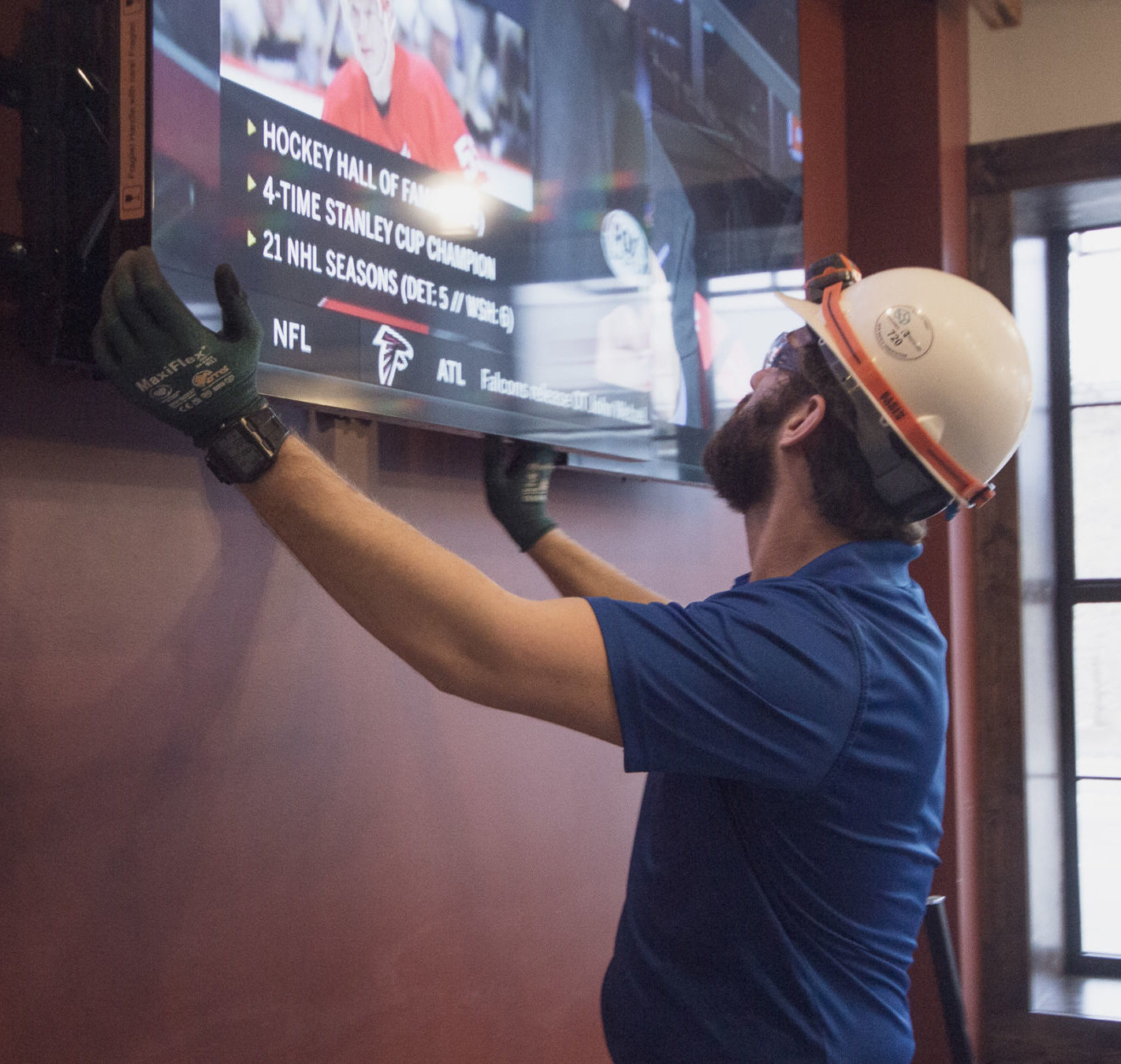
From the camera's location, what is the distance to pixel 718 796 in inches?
49.5

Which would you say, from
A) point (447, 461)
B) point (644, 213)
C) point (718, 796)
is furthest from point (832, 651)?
point (644, 213)

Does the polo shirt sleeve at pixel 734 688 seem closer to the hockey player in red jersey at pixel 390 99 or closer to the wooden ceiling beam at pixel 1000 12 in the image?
the hockey player in red jersey at pixel 390 99

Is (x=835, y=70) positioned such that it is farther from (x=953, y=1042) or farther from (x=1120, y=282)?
(x=953, y=1042)

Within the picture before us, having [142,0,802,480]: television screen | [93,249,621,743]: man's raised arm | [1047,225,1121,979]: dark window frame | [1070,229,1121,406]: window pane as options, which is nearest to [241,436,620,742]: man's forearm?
[93,249,621,743]: man's raised arm

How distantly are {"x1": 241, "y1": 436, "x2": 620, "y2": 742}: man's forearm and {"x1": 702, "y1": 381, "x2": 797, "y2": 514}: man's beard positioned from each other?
48 centimetres

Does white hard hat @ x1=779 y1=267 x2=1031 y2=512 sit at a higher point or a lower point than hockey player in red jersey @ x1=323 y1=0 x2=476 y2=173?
lower

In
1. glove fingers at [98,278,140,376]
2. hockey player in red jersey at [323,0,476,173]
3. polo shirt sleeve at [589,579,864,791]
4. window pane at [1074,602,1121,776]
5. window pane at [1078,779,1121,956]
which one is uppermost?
hockey player in red jersey at [323,0,476,173]

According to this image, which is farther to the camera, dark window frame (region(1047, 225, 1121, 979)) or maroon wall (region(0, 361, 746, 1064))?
dark window frame (region(1047, 225, 1121, 979))

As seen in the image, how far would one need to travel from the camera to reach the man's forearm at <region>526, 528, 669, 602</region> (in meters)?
1.68

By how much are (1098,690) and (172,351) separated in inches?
143

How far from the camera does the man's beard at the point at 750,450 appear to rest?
55.3 inches

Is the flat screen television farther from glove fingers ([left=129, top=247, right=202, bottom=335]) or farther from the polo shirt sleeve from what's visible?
the polo shirt sleeve

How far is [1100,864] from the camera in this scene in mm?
3812

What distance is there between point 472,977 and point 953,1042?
52.6 inches
